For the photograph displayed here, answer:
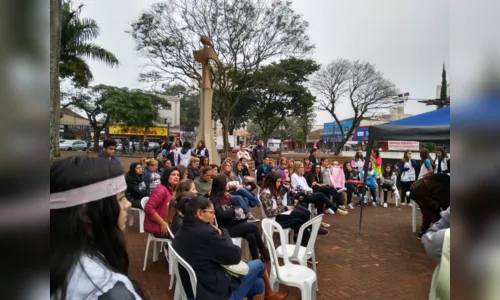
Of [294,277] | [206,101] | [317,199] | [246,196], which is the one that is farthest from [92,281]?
[206,101]

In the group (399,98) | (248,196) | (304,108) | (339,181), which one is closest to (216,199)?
(248,196)

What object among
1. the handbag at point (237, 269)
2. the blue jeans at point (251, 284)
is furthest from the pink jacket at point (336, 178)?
the handbag at point (237, 269)

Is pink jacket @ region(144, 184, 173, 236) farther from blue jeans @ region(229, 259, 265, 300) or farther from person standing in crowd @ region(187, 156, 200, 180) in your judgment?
person standing in crowd @ region(187, 156, 200, 180)

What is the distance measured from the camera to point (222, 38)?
15555 millimetres

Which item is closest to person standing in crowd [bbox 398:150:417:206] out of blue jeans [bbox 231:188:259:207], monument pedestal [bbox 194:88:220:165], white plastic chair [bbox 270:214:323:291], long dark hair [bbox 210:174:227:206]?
blue jeans [bbox 231:188:259:207]

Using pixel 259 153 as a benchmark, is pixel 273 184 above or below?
below

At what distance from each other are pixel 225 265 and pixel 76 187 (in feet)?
5.37

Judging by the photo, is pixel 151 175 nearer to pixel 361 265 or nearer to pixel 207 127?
pixel 361 265

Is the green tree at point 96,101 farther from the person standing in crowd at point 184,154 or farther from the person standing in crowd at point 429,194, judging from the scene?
the person standing in crowd at point 429,194

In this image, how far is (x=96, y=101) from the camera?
2230cm

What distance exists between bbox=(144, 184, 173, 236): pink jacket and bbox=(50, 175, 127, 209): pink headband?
280 centimetres

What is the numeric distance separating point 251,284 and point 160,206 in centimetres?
173

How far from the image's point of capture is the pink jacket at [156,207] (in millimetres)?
3678

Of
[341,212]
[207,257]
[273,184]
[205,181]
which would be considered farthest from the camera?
[341,212]
